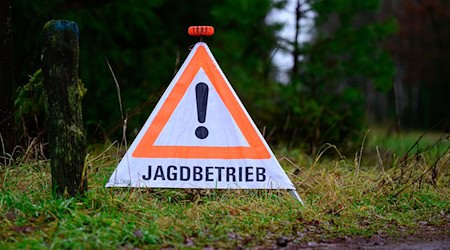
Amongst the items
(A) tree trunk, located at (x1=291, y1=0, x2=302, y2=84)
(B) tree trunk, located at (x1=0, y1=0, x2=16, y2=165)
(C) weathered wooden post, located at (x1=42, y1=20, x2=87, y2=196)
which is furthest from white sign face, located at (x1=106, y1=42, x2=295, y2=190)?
(A) tree trunk, located at (x1=291, y1=0, x2=302, y2=84)

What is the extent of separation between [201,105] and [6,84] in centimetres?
214

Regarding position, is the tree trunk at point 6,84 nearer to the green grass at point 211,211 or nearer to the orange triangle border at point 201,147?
the green grass at point 211,211

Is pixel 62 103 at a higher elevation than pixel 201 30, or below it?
below

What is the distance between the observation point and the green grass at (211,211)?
17.4 ft

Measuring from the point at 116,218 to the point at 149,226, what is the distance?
300 millimetres

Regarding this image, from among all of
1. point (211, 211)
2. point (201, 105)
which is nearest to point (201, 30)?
point (201, 105)

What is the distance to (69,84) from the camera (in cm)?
577

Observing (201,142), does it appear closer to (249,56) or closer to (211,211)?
(211,211)

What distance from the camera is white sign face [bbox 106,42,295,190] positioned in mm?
6320

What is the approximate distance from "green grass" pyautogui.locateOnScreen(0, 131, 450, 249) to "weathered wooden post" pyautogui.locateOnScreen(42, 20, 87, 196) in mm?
228

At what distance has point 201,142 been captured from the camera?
21.0 feet

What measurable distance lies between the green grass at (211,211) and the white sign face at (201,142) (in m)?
0.20

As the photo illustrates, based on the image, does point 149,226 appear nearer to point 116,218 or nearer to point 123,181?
point 116,218

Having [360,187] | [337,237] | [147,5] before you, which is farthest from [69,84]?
[147,5]
